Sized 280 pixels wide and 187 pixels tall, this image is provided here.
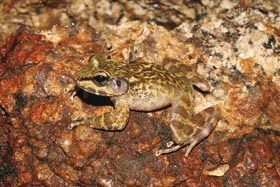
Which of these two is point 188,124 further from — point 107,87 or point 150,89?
point 107,87

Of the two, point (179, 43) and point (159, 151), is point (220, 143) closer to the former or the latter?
point (159, 151)

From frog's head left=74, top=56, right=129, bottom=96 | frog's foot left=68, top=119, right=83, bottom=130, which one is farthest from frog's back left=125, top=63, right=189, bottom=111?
frog's foot left=68, top=119, right=83, bottom=130

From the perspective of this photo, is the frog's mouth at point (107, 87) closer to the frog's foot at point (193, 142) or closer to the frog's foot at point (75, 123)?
the frog's foot at point (75, 123)

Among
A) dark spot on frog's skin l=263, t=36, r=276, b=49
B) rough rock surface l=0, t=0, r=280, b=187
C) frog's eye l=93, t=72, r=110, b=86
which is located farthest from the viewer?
dark spot on frog's skin l=263, t=36, r=276, b=49

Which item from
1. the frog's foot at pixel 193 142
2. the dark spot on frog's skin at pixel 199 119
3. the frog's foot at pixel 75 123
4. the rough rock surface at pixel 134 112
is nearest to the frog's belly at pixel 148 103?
the rough rock surface at pixel 134 112

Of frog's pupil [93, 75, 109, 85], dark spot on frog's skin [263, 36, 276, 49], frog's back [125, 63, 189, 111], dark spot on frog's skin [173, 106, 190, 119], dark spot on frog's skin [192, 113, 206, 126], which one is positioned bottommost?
dark spot on frog's skin [192, 113, 206, 126]

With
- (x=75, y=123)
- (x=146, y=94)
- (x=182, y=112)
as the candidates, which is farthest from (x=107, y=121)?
(x=182, y=112)

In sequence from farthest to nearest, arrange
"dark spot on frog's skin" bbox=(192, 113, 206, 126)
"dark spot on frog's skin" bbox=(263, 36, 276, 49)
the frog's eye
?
"dark spot on frog's skin" bbox=(263, 36, 276, 49) → "dark spot on frog's skin" bbox=(192, 113, 206, 126) → the frog's eye

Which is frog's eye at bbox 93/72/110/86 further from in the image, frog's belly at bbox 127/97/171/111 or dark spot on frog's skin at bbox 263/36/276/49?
dark spot on frog's skin at bbox 263/36/276/49
